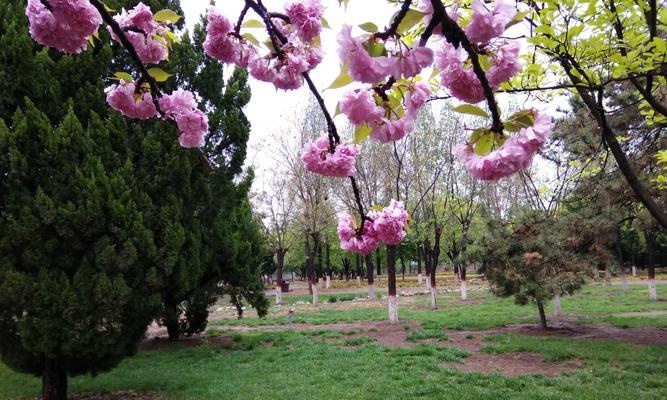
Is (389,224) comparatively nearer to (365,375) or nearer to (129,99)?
(129,99)

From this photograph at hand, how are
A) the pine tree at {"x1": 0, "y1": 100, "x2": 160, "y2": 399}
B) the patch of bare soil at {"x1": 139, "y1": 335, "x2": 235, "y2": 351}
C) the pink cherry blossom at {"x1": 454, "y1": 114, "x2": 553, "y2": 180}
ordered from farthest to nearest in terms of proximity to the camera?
the patch of bare soil at {"x1": 139, "y1": 335, "x2": 235, "y2": 351} < the pine tree at {"x1": 0, "y1": 100, "x2": 160, "y2": 399} < the pink cherry blossom at {"x1": 454, "y1": 114, "x2": 553, "y2": 180}

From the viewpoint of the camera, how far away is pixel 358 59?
3.40ft

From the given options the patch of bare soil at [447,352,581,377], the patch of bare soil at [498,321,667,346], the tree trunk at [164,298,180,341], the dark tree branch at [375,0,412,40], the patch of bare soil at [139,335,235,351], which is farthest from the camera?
the patch of bare soil at [139,335,235,351]

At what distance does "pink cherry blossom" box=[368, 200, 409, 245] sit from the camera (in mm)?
1842

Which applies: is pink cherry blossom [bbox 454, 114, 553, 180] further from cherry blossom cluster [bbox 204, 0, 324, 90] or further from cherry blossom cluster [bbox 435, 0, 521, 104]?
cherry blossom cluster [bbox 204, 0, 324, 90]

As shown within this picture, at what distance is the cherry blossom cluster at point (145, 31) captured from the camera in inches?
76.7

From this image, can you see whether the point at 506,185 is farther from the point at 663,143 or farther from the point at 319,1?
the point at 319,1

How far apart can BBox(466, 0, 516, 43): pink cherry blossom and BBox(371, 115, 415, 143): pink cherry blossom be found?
35 cm

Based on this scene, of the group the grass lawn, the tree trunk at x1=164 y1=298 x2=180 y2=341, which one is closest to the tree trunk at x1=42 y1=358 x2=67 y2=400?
the grass lawn

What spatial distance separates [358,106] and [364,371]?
21.2 feet

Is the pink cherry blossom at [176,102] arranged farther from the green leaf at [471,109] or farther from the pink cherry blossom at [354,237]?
the green leaf at [471,109]

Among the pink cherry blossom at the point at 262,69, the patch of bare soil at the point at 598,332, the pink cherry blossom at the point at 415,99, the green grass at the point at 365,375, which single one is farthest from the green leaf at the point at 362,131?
the patch of bare soil at the point at 598,332

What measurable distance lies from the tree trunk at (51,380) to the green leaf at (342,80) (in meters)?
6.32

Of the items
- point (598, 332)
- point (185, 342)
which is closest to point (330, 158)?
point (185, 342)
